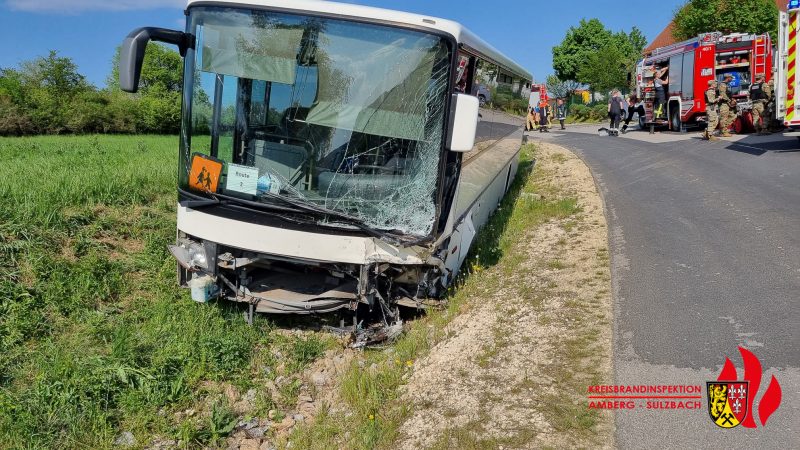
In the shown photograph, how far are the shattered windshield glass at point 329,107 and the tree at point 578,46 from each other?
190 feet

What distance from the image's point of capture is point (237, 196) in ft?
16.7

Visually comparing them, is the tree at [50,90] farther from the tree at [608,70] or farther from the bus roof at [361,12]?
the tree at [608,70]

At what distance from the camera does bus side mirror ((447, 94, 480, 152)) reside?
469 cm

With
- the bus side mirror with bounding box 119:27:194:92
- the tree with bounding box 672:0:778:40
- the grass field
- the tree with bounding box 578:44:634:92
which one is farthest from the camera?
the tree with bounding box 578:44:634:92

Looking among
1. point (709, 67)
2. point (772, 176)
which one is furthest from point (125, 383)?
point (709, 67)

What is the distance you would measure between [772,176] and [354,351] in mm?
8828

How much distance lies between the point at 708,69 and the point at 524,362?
19.0 metres

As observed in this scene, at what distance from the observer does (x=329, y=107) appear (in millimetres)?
4906

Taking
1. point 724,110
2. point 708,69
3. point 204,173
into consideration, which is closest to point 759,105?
point 724,110

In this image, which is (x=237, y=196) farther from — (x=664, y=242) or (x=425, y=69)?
(x=664, y=242)

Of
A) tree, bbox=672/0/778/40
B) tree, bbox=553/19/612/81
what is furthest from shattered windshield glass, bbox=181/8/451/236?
tree, bbox=553/19/612/81

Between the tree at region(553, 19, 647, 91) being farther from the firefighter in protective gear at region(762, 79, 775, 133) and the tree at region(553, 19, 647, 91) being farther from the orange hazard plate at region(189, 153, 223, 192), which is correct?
A: the orange hazard plate at region(189, 153, 223, 192)

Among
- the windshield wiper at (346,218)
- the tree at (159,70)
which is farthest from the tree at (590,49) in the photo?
the windshield wiper at (346,218)

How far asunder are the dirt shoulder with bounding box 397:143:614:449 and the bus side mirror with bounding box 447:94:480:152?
65.5 inches
